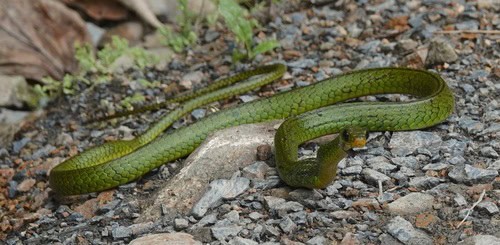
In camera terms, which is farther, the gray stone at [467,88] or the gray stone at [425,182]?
the gray stone at [467,88]

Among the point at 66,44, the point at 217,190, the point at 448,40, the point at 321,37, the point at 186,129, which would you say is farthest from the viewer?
the point at 66,44

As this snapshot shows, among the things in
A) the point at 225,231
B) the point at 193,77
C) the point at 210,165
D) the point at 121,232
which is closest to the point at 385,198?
the point at 225,231

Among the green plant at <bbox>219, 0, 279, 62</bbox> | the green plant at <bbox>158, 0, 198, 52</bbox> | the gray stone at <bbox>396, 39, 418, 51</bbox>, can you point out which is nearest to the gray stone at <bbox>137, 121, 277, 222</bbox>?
the green plant at <bbox>219, 0, 279, 62</bbox>

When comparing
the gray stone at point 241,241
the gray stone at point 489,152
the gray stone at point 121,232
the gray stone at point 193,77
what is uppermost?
the gray stone at point 241,241

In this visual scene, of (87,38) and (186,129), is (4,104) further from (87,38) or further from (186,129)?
(186,129)

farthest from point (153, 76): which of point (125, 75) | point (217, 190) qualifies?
point (217, 190)

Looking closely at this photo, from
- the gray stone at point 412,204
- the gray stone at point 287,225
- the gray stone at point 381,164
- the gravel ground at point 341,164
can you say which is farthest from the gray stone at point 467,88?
the gray stone at point 287,225

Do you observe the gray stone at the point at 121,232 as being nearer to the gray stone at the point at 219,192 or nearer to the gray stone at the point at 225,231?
the gray stone at the point at 219,192

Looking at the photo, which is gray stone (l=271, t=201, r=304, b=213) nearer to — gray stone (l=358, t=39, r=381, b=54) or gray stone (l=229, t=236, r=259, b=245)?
gray stone (l=229, t=236, r=259, b=245)
